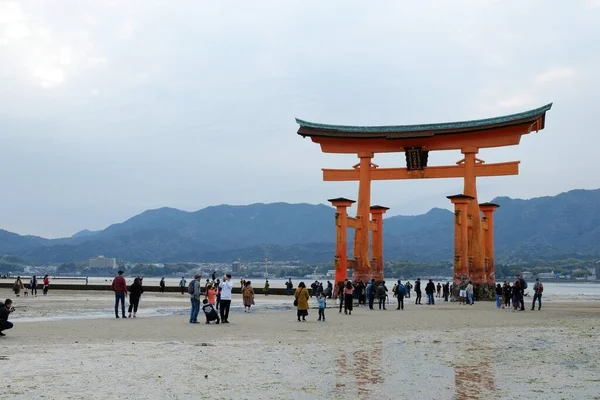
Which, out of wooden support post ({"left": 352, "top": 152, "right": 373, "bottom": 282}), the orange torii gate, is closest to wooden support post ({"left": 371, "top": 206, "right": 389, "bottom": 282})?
the orange torii gate

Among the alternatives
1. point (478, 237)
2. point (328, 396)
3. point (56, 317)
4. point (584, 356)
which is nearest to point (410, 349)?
point (584, 356)

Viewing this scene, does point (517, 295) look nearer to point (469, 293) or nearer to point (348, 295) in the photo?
point (469, 293)

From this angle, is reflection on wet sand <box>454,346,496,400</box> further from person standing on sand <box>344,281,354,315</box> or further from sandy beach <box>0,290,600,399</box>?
person standing on sand <box>344,281,354,315</box>

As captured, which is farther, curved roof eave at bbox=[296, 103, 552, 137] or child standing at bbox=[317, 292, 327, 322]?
curved roof eave at bbox=[296, 103, 552, 137]

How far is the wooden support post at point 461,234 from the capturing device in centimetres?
3566

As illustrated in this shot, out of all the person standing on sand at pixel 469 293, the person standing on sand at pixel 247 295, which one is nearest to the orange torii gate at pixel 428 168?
the person standing on sand at pixel 469 293

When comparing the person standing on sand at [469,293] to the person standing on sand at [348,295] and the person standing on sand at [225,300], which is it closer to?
the person standing on sand at [348,295]

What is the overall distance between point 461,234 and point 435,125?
6700 millimetres

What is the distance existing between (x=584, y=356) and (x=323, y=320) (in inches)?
404

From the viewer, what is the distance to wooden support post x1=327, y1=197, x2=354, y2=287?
36688 millimetres

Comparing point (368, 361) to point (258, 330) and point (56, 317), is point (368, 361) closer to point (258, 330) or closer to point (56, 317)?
point (258, 330)

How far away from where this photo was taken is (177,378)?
9.41m

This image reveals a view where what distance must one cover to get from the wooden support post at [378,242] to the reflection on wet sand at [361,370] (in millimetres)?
27861

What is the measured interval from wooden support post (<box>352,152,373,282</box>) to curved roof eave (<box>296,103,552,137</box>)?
178cm
